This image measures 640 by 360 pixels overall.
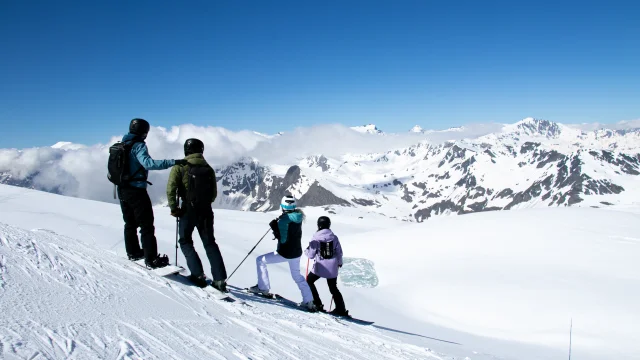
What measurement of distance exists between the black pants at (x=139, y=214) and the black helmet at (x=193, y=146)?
1.11m

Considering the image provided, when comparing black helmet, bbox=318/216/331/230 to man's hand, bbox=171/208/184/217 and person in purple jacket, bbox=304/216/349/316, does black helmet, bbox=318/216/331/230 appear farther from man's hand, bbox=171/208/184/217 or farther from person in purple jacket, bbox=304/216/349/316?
man's hand, bbox=171/208/184/217

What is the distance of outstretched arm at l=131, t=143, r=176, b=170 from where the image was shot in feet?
21.2

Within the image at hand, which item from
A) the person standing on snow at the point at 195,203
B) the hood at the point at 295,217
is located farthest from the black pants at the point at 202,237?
the hood at the point at 295,217

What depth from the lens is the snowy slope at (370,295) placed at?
417 centimetres

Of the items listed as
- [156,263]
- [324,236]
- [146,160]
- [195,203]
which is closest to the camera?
[146,160]

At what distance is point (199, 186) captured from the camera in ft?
22.3

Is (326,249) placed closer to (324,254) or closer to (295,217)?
(324,254)

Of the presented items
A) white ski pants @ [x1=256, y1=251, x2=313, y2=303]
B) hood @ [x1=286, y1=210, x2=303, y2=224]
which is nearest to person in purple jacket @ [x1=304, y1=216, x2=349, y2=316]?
white ski pants @ [x1=256, y1=251, x2=313, y2=303]

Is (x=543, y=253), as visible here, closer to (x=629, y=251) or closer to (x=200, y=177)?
(x=629, y=251)

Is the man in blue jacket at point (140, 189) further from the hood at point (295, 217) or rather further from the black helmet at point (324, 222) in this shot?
the black helmet at point (324, 222)

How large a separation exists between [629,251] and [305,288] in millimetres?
14716

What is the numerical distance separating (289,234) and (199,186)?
250cm

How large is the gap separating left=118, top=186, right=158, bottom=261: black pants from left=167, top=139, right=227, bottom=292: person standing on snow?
0.58 m

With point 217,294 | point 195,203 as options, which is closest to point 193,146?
point 195,203
